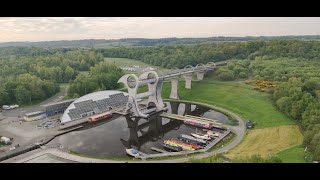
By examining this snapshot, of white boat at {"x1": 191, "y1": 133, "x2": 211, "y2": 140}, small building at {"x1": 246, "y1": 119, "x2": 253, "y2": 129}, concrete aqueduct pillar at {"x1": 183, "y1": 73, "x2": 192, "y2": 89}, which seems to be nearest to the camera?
white boat at {"x1": 191, "y1": 133, "x2": 211, "y2": 140}

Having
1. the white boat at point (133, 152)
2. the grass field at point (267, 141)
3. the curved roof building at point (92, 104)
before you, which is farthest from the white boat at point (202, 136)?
the curved roof building at point (92, 104)

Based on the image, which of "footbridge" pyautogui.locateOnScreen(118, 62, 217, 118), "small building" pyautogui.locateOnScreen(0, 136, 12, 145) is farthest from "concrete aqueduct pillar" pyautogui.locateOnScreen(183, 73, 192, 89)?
"small building" pyautogui.locateOnScreen(0, 136, 12, 145)

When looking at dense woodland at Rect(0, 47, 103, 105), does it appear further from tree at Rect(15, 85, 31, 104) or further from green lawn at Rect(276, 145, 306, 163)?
green lawn at Rect(276, 145, 306, 163)

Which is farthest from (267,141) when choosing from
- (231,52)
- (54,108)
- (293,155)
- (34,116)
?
(231,52)

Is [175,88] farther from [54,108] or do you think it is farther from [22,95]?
[22,95]

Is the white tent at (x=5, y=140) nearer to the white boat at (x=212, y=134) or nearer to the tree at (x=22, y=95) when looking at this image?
the tree at (x=22, y=95)

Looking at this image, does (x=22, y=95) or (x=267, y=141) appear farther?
(x=22, y=95)
